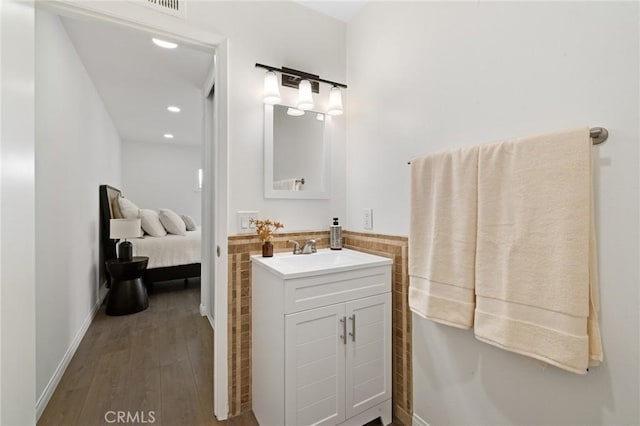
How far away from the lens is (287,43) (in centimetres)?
177

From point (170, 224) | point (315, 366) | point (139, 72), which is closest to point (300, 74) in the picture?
point (315, 366)

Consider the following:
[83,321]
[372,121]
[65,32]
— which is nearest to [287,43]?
[372,121]

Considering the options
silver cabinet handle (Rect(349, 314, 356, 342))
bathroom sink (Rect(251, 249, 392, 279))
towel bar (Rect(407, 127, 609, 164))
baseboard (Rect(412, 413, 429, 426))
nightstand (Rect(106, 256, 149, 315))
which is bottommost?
baseboard (Rect(412, 413, 429, 426))

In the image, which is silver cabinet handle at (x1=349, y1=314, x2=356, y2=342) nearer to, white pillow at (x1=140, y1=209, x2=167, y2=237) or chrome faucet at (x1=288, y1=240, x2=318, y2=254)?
chrome faucet at (x1=288, y1=240, x2=318, y2=254)

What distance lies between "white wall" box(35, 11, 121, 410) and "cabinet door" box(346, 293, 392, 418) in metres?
1.77

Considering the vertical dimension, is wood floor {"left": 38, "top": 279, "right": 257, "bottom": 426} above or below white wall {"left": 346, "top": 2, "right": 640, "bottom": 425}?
below

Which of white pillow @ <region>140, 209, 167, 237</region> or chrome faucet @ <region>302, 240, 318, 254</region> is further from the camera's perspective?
white pillow @ <region>140, 209, 167, 237</region>

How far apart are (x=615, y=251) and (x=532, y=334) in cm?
36

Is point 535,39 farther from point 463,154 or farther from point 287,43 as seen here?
point 287,43

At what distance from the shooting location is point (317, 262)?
170cm

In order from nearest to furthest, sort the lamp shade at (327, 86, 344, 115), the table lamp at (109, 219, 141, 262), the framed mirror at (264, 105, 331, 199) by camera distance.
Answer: the framed mirror at (264, 105, 331, 199) → the lamp shade at (327, 86, 344, 115) → the table lamp at (109, 219, 141, 262)

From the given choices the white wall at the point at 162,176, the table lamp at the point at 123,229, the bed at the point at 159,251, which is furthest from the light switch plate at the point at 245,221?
the white wall at the point at 162,176

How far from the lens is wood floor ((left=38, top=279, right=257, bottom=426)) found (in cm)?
154

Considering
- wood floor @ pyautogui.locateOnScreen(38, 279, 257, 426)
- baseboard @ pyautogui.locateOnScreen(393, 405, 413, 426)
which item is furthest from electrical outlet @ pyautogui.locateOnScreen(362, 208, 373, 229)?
wood floor @ pyautogui.locateOnScreen(38, 279, 257, 426)
